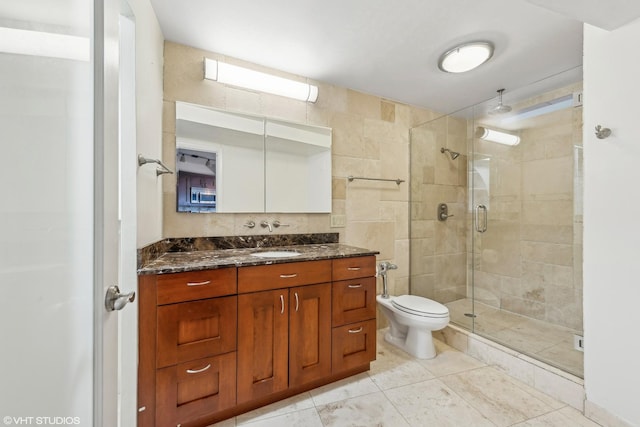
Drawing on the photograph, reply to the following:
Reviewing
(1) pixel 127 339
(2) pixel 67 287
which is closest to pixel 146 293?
(1) pixel 127 339

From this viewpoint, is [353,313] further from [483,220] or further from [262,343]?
[483,220]

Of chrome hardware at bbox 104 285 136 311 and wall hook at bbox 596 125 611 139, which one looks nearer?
chrome hardware at bbox 104 285 136 311

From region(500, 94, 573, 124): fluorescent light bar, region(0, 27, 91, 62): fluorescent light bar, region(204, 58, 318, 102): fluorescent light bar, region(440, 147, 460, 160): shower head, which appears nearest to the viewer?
region(0, 27, 91, 62): fluorescent light bar

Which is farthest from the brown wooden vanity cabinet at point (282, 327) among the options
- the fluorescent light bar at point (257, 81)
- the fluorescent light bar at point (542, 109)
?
the fluorescent light bar at point (542, 109)

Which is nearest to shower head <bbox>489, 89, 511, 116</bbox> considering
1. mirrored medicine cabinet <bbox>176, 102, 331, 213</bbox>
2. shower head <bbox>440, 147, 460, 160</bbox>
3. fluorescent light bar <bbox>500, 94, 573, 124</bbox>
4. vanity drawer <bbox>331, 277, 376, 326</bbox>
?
fluorescent light bar <bbox>500, 94, 573, 124</bbox>

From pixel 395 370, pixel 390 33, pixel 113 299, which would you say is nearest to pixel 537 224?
pixel 395 370

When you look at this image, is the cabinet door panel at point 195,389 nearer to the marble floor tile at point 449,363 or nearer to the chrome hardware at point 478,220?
the marble floor tile at point 449,363

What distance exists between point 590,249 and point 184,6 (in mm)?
2677

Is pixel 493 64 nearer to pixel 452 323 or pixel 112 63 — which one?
pixel 452 323

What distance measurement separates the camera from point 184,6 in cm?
150

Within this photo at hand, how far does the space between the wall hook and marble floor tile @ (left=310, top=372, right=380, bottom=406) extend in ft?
6.36

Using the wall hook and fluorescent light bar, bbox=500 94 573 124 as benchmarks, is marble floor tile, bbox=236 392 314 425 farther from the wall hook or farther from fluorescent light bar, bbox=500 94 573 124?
fluorescent light bar, bbox=500 94 573 124

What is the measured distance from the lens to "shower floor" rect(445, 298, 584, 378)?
1.77 m

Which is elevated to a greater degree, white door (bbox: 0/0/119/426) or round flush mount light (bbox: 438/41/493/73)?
round flush mount light (bbox: 438/41/493/73)
